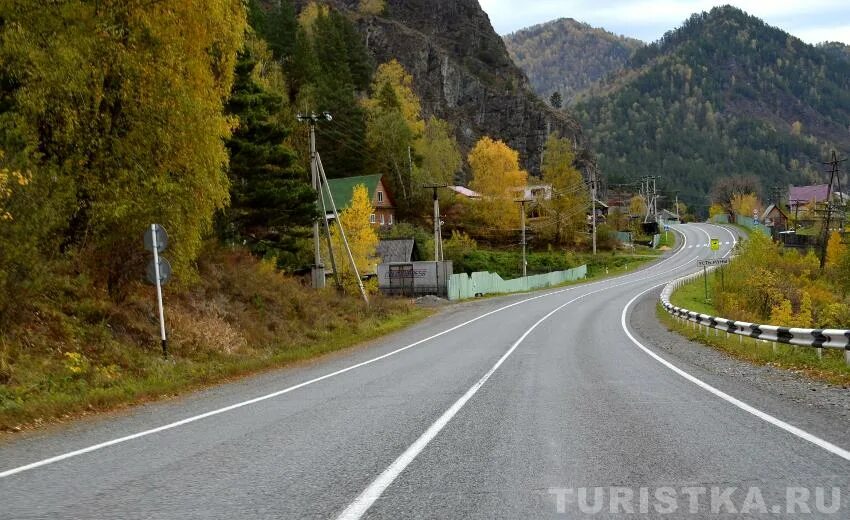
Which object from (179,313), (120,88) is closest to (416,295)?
(179,313)

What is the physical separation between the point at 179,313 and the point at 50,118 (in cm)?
597

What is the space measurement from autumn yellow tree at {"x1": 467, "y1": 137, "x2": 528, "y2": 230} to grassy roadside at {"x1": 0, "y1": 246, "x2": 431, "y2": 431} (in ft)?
192

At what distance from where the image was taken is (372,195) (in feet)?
229

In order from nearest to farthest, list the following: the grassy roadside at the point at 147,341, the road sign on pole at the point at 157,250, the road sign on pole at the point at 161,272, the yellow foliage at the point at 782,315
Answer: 1. the grassy roadside at the point at 147,341
2. the road sign on pole at the point at 157,250
3. the road sign on pole at the point at 161,272
4. the yellow foliage at the point at 782,315

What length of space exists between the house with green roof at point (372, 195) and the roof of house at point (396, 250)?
2716mm

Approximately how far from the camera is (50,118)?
13273 millimetres

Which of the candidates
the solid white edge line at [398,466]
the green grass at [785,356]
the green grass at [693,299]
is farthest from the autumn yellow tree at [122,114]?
the green grass at [693,299]

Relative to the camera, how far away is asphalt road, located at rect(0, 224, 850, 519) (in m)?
4.49

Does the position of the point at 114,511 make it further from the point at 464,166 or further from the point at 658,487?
the point at 464,166

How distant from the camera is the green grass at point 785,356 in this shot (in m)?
10.7

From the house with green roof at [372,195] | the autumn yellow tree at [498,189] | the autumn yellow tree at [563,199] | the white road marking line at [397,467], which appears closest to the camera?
the white road marking line at [397,467]

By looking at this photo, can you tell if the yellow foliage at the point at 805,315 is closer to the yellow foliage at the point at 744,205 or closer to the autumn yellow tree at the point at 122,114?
the autumn yellow tree at the point at 122,114

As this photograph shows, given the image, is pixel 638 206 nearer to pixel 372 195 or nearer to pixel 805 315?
pixel 372 195

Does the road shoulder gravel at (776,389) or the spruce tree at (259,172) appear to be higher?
Result: the spruce tree at (259,172)
